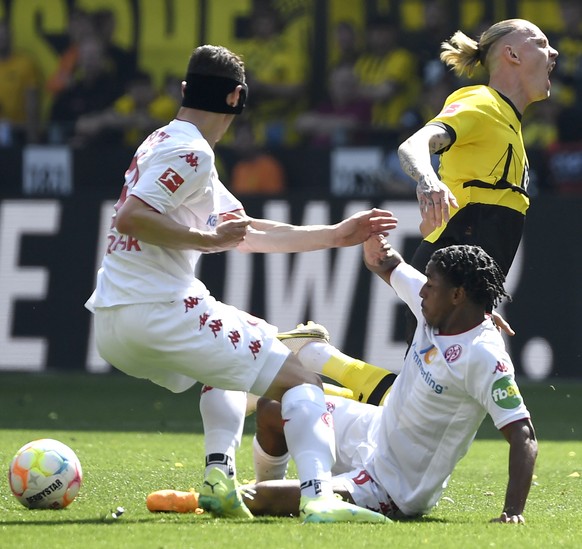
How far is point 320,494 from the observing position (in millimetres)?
4824

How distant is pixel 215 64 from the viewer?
510cm

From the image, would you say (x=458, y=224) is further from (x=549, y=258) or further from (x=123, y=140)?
(x=123, y=140)

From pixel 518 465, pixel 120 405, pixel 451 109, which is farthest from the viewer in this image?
pixel 120 405

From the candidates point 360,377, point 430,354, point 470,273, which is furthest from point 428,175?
point 360,377

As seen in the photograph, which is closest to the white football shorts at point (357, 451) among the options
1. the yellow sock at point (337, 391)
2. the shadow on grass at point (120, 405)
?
the yellow sock at point (337, 391)

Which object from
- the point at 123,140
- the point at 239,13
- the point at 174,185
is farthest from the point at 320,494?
the point at 239,13

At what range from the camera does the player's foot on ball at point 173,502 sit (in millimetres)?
5344

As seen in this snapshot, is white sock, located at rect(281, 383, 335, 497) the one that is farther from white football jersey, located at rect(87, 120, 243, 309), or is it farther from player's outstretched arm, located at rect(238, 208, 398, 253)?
player's outstretched arm, located at rect(238, 208, 398, 253)

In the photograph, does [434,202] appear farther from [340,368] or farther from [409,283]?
[340,368]

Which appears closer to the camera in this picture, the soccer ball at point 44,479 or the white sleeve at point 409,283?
the soccer ball at point 44,479

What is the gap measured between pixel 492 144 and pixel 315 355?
1.36 metres

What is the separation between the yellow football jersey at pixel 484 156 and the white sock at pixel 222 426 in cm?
131

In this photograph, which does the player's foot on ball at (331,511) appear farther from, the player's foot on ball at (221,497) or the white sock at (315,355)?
the white sock at (315,355)

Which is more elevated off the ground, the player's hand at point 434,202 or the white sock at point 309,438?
the player's hand at point 434,202
